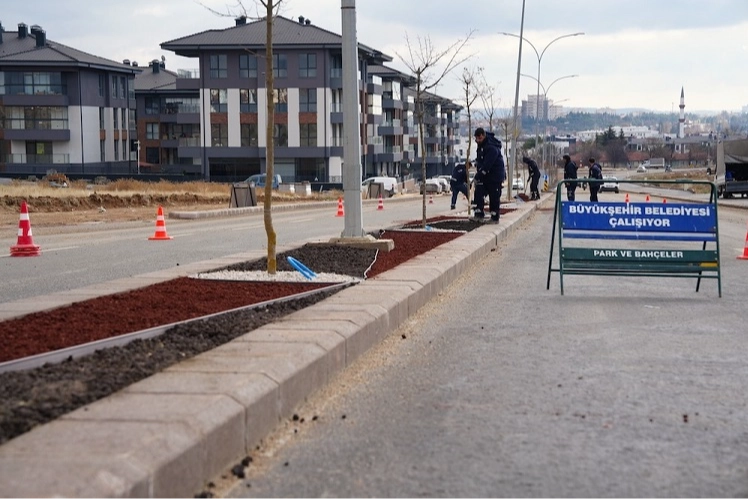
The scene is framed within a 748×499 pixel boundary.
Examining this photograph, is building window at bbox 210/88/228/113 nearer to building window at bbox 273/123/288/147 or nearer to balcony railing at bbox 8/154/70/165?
building window at bbox 273/123/288/147

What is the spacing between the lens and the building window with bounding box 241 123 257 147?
273ft

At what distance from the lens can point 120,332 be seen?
25.2 feet

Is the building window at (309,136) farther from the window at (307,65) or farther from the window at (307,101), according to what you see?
the window at (307,65)

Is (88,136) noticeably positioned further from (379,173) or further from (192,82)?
(379,173)

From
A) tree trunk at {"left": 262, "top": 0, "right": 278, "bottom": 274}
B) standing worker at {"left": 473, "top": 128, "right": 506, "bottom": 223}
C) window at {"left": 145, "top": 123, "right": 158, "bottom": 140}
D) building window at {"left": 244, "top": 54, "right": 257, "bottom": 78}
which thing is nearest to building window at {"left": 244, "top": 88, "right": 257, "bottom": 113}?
building window at {"left": 244, "top": 54, "right": 257, "bottom": 78}

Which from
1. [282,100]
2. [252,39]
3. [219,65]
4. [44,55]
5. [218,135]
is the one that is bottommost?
[218,135]

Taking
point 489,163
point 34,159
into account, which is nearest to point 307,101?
point 34,159

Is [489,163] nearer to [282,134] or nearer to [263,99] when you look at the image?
[282,134]

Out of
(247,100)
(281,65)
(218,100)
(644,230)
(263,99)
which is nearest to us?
(644,230)

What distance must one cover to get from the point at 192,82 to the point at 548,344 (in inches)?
3105

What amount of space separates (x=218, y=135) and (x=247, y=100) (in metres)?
3.84

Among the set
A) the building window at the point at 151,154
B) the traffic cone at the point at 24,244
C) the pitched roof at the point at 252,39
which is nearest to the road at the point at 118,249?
the traffic cone at the point at 24,244

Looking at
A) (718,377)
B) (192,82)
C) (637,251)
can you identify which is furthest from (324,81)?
(718,377)

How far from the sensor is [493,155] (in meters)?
21.6
